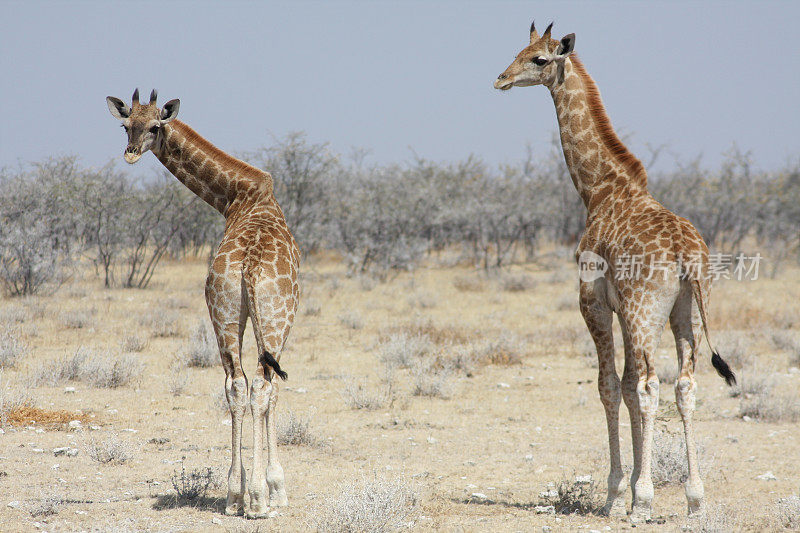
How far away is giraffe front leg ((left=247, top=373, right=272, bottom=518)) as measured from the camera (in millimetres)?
5004

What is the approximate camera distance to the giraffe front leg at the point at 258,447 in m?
5.00

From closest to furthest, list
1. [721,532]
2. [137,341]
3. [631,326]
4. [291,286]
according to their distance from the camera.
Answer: [721,532] → [631,326] → [291,286] → [137,341]

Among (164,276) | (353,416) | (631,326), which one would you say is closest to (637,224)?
(631,326)

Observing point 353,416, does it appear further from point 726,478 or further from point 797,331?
point 797,331

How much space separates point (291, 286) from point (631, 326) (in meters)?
2.46

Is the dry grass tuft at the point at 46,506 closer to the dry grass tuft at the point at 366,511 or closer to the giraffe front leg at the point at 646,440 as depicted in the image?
the dry grass tuft at the point at 366,511

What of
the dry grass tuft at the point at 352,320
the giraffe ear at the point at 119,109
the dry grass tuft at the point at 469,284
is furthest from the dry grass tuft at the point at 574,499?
the dry grass tuft at the point at 469,284

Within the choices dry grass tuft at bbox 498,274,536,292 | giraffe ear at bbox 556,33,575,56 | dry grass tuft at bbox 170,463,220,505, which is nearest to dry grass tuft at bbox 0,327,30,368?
dry grass tuft at bbox 170,463,220,505

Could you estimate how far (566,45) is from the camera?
5.93m

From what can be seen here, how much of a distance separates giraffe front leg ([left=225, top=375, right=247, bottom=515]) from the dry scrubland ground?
0.16 m

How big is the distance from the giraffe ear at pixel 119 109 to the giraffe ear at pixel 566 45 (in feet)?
12.2

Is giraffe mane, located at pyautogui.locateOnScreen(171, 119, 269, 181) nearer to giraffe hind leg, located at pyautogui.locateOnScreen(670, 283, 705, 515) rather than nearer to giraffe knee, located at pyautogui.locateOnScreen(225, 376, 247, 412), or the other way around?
giraffe knee, located at pyautogui.locateOnScreen(225, 376, 247, 412)

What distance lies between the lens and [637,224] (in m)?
5.30

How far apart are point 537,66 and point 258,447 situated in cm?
381
